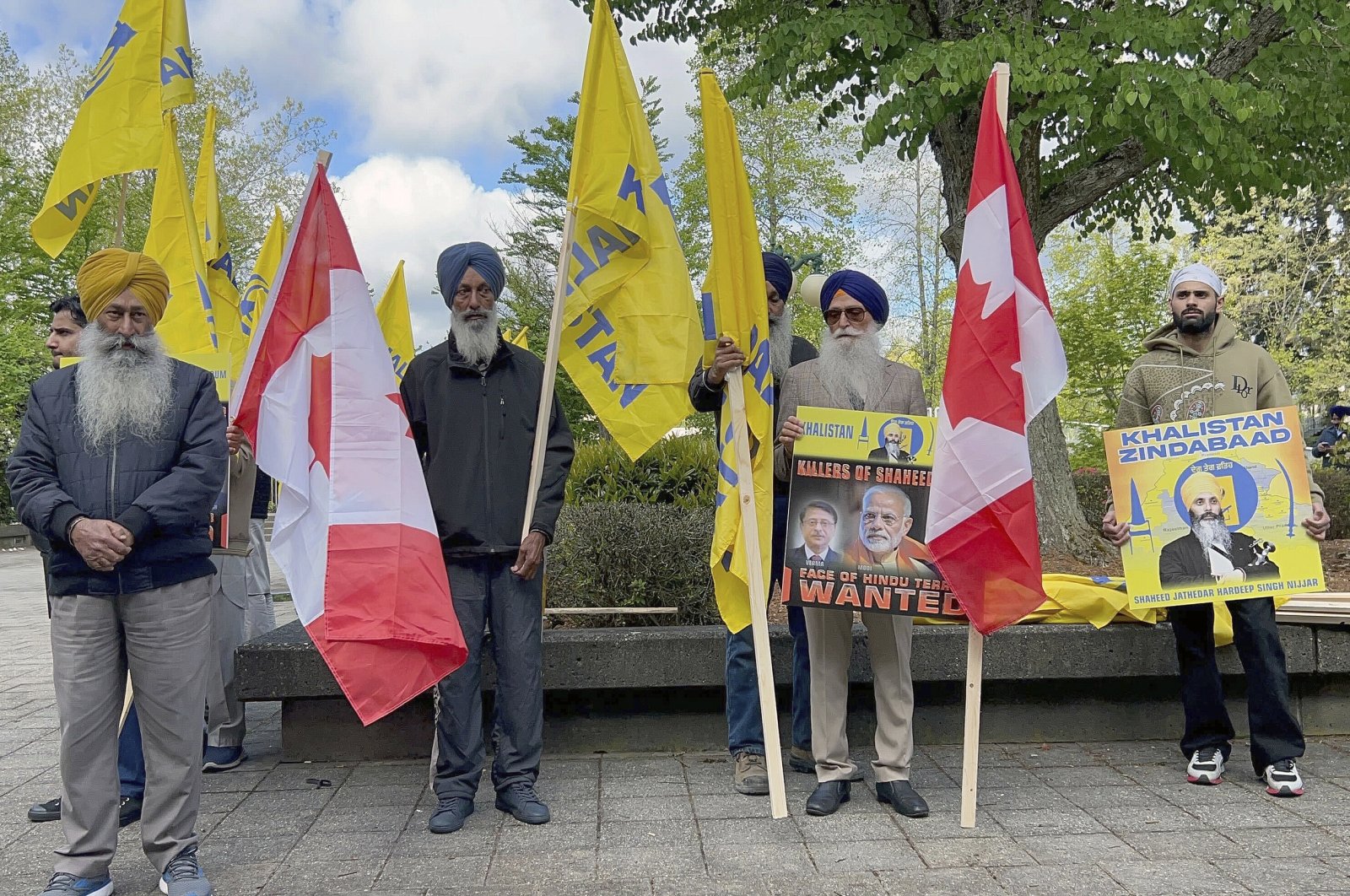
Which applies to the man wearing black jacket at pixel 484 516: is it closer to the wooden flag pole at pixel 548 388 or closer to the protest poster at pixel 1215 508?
the wooden flag pole at pixel 548 388

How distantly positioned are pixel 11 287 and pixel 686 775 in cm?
2411

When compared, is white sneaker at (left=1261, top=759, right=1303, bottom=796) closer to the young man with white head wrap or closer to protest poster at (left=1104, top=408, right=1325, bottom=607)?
the young man with white head wrap

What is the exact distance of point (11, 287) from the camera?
76.7ft

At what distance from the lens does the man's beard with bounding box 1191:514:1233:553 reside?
4.38 meters

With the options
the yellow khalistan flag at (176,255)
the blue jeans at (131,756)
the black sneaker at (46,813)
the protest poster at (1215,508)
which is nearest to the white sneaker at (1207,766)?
the protest poster at (1215,508)

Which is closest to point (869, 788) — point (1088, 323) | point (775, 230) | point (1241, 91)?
point (1241, 91)

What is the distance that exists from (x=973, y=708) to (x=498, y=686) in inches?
74.0

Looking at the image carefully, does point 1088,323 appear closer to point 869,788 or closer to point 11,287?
point 869,788

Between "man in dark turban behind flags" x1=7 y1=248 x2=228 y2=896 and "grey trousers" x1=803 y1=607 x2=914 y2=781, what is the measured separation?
2.29 meters

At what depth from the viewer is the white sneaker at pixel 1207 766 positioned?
177 inches

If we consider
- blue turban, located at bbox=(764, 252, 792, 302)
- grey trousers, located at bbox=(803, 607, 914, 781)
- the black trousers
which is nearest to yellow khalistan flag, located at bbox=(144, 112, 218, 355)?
blue turban, located at bbox=(764, 252, 792, 302)

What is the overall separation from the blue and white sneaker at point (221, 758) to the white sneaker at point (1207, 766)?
424 cm

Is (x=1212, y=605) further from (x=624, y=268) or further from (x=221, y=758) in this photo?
(x=221, y=758)

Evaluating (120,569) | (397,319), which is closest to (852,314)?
(120,569)
